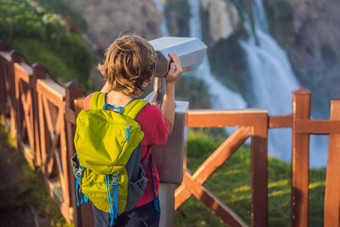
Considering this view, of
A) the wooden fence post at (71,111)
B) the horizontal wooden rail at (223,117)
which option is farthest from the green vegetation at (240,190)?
the horizontal wooden rail at (223,117)

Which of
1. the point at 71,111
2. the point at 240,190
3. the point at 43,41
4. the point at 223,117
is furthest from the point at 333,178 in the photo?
the point at 43,41

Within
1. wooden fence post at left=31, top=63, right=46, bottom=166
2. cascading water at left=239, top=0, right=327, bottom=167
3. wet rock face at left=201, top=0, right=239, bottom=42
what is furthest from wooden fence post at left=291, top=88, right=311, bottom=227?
wet rock face at left=201, top=0, right=239, bottom=42

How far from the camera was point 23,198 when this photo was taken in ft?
13.0

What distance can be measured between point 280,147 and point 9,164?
16.3 metres

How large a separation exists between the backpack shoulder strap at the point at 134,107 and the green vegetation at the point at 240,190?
217cm

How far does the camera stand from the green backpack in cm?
163

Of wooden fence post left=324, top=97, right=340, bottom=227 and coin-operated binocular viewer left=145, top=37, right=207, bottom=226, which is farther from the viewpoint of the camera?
wooden fence post left=324, top=97, right=340, bottom=227

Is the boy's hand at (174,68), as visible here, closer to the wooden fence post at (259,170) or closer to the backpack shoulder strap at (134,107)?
the backpack shoulder strap at (134,107)

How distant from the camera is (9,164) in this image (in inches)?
181

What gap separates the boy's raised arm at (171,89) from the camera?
68.2 inches

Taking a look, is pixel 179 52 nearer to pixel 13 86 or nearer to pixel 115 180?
pixel 115 180

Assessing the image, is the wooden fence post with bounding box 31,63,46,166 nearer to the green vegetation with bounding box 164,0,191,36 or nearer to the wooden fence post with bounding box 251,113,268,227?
the wooden fence post with bounding box 251,113,268,227

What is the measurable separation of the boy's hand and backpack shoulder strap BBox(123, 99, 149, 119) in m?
0.13

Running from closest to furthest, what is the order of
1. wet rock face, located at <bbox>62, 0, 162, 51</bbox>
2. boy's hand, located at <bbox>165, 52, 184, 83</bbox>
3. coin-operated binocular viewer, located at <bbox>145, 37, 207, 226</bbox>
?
boy's hand, located at <bbox>165, 52, 184, 83</bbox>
coin-operated binocular viewer, located at <bbox>145, 37, 207, 226</bbox>
wet rock face, located at <bbox>62, 0, 162, 51</bbox>
